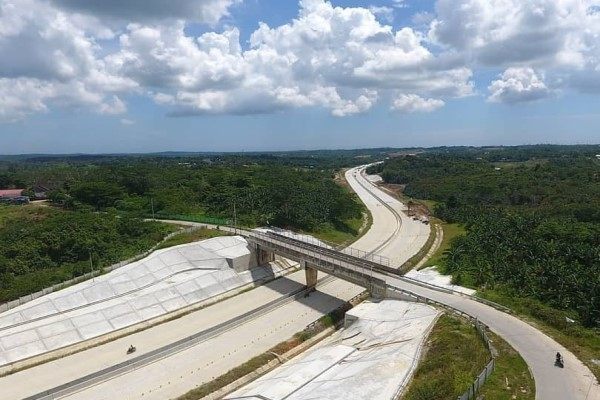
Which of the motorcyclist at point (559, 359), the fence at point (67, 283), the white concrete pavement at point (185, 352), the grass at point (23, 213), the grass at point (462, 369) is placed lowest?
the white concrete pavement at point (185, 352)

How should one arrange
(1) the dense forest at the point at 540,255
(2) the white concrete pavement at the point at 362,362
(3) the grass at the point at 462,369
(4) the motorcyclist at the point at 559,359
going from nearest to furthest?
(3) the grass at the point at 462,369 < (4) the motorcyclist at the point at 559,359 < (2) the white concrete pavement at the point at 362,362 < (1) the dense forest at the point at 540,255

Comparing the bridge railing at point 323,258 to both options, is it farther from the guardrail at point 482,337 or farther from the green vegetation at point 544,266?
the green vegetation at point 544,266

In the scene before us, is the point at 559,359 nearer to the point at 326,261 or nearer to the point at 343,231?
the point at 326,261

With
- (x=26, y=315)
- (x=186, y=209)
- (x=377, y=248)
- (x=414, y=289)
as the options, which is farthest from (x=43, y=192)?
(x=414, y=289)

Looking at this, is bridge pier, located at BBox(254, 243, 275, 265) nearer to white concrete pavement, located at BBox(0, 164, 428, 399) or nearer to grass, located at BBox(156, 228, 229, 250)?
white concrete pavement, located at BBox(0, 164, 428, 399)

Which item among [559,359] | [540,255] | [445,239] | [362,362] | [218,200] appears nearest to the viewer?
[559,359]

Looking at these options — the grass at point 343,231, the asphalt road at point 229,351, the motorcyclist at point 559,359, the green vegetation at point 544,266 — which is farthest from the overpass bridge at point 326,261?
the motorcyclist at point 559,359

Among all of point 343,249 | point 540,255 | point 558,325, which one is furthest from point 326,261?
point 540,255
